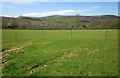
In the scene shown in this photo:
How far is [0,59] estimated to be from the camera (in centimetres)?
2503

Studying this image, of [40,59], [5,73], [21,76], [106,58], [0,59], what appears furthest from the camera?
[0,59]

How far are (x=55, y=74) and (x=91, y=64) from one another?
325 centimetres

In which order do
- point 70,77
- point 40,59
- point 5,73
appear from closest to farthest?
1. point 70,77
2. point 5,73
3. point 40,59

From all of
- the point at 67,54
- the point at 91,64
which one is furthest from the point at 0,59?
the point at 91,64

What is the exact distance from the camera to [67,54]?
23.5 m

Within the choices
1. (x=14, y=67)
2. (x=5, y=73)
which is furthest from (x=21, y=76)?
(x=14, y=67)

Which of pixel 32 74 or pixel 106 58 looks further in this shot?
pixel 106 58

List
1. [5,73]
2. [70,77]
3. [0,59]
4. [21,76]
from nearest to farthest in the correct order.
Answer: [70,77]
[21,76]
[5,73]
[0,59]

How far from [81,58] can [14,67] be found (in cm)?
586

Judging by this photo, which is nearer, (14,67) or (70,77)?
(70,77)

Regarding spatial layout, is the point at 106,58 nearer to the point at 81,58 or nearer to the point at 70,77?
the point at 81,58

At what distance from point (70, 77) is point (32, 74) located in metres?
3.17

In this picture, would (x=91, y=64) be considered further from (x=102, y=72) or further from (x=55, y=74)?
(x=55, y=74)

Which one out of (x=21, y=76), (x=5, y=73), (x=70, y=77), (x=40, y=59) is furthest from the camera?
(x=40, y=59)
